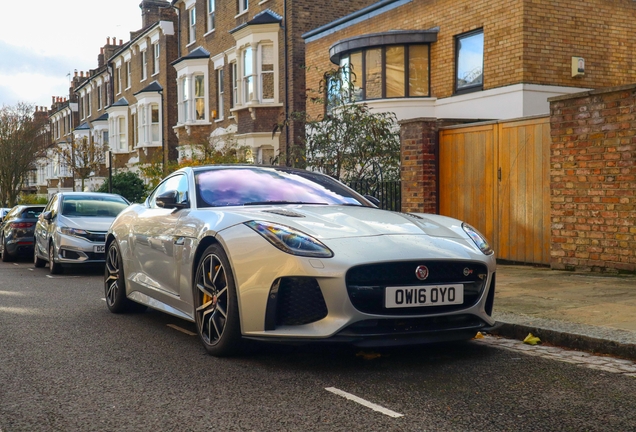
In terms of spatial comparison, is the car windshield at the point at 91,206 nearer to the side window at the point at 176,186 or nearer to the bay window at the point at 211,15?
the side window at the point at 176,186

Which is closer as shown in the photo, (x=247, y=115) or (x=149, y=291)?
(x=149, y=291)

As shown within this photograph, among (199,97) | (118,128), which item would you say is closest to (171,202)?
(199,97)

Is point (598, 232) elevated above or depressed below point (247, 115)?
below

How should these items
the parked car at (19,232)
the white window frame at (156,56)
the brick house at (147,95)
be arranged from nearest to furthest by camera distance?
the parked car at (19,232) < the brick house at (147,95) < the white window frame at (156,56)

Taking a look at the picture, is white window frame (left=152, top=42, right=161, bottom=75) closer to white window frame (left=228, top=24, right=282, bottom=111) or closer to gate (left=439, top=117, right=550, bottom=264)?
white window frame (left=228, top=24, right=282, bottom=111)

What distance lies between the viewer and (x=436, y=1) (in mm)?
19344

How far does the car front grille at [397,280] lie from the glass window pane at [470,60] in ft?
45.0

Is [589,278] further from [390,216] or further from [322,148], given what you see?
[322,148]

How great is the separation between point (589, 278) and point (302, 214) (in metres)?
5.01

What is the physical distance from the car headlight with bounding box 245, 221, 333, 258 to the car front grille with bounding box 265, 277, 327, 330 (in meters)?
0.18

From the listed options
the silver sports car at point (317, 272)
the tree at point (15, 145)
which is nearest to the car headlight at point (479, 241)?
the silver sports car at point (317, 272)

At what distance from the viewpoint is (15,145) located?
48.8 metres

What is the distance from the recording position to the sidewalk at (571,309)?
5539mm

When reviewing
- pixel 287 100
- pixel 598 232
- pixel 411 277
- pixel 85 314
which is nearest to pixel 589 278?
pixel 598 232
